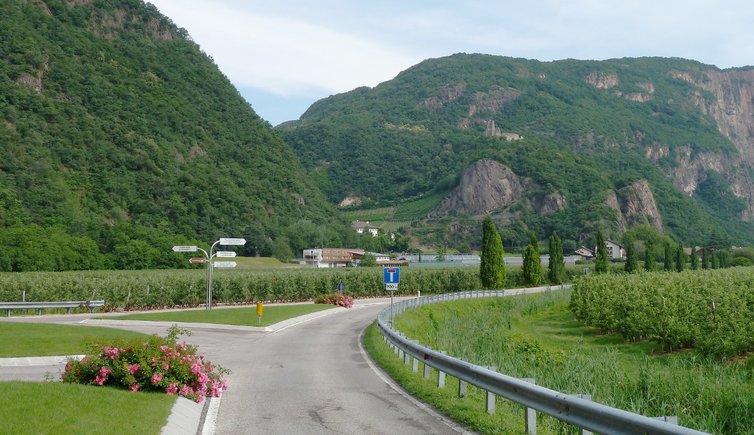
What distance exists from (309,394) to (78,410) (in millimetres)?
4946

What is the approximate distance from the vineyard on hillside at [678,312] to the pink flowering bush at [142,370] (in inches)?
803

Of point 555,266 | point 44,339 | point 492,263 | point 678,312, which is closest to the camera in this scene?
point 44,339

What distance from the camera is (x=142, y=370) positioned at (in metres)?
12.3

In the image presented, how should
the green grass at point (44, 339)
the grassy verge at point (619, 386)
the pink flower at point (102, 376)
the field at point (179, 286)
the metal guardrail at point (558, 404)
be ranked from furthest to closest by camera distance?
the field at point (179, 286), the green grass at point (44, 339), the pink flower at point (102, 376), the grassy verge at point (619, 386), the metal guardrail at point (558, 404)

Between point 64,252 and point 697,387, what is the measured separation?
7382cm

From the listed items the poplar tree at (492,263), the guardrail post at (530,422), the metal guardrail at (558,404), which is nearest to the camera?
the metal guardrail at (558,404)

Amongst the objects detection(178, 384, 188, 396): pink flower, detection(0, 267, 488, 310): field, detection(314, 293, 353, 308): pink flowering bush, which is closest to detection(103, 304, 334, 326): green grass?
detection(314, 293, 353, 308): pink flowering bush

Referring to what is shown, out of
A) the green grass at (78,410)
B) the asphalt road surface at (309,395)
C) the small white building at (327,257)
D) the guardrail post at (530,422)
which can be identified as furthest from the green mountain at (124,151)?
the guardrail post at (530,422)

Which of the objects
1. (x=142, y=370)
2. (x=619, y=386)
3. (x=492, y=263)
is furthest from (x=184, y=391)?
(x=492, y=263)

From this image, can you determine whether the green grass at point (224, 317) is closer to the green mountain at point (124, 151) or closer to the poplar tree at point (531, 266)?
the green mountain at point (124, 151)

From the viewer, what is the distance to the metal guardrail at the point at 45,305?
137 feet

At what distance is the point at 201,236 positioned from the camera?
361ft

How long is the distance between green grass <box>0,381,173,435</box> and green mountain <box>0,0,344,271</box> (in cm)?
6605

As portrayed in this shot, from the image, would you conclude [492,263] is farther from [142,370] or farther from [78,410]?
[78,410]
